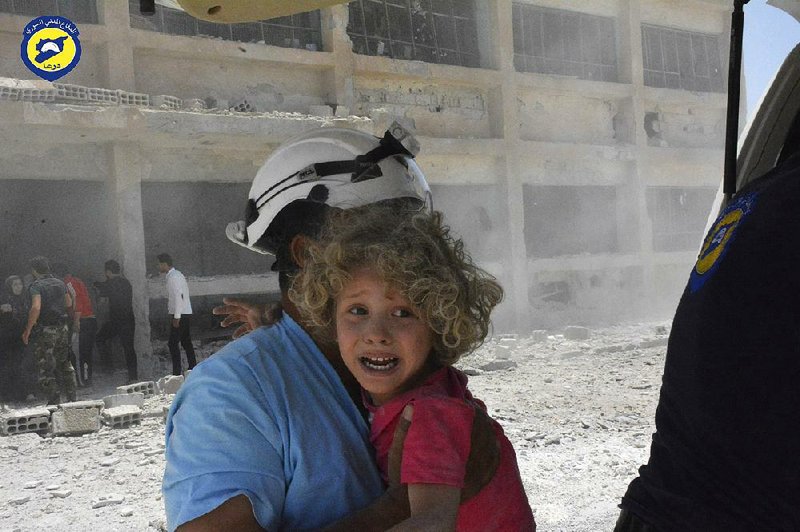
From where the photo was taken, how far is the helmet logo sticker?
1.06 meters

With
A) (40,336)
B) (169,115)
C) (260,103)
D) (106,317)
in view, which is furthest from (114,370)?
(260,103)

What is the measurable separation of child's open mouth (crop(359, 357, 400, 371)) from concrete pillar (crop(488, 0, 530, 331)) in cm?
1371

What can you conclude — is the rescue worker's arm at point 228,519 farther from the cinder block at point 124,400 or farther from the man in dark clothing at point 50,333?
the man in dark clothing at point 50,333

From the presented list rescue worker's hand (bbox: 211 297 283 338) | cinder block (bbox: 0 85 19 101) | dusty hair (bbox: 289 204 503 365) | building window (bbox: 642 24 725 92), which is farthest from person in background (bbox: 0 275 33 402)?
building window (bbox: 642 24 725 92)

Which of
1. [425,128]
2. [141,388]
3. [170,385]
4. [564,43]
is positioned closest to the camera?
[141,388]

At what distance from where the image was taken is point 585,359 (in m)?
11.0

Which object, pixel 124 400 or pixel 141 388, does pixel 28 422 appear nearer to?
pixel 124 400

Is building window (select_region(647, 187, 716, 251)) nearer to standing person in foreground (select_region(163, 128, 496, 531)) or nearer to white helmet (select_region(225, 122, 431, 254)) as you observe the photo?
white helmet (select_region(225, 122, 431, 254))

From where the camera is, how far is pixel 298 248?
153 cm

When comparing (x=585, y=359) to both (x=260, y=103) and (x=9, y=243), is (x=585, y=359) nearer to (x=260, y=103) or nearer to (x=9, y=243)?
(x=260, y=103)

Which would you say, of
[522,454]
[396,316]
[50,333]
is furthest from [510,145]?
[396,316]

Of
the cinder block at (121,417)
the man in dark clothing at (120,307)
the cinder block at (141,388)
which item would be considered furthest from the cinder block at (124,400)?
the man in dark clothing at (120,307)

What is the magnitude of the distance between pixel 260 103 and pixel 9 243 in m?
4.24

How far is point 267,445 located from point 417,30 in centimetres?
1405
